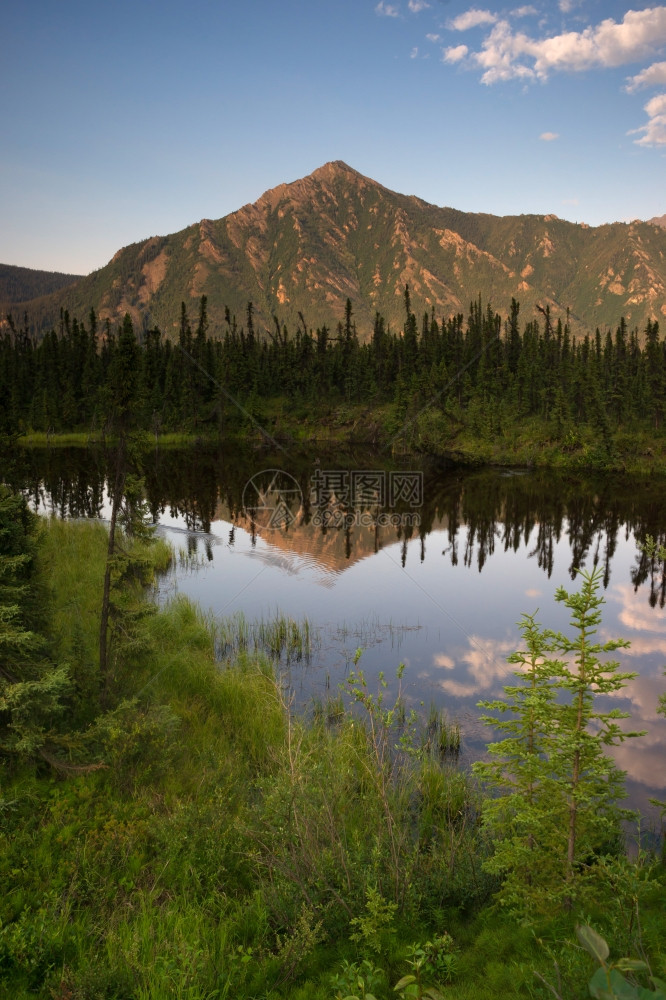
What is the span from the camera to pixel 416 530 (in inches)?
1405

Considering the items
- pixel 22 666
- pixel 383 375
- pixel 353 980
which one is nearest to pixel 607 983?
pixel 353 980

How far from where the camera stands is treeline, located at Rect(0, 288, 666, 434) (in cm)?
7425

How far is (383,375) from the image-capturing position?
102750mm

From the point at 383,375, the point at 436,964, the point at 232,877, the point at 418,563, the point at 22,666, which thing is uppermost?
the point at 383,375

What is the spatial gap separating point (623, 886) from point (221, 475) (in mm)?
51860

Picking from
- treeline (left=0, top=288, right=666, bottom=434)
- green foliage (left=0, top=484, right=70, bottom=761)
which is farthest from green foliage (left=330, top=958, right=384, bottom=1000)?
treeline (left=0, top=288, right=666, bottom=434)

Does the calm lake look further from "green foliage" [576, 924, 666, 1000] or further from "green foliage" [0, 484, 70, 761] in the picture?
"green foliage" [576, 924, 666, 1000]

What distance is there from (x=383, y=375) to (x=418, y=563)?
3101 inches

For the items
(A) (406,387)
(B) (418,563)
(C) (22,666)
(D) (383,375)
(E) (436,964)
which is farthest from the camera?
(D) (383,375)

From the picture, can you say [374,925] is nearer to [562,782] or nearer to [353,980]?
[353,980]

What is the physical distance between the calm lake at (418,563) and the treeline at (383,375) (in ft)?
77.4

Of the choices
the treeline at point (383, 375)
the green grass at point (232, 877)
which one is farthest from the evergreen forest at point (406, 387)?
the green grass at point (232, 877)

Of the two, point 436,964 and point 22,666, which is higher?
point 22,666

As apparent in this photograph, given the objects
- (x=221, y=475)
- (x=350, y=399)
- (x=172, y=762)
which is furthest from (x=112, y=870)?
(x=350, y=399)
